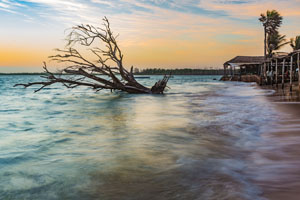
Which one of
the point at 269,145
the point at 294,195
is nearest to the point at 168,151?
the point at 269,145

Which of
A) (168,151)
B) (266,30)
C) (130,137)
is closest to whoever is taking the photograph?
(168,151)

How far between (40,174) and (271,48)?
201 ft

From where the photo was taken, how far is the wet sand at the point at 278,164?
3444 millimetres

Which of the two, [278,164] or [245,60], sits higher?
[245,60]

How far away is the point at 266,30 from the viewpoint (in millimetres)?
57125

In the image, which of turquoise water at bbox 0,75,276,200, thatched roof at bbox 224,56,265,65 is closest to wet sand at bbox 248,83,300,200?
turquoise water at bbox 0,75,276,200

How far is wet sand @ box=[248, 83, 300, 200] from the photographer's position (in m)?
3.44

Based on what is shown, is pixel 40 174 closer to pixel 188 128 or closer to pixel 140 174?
pixel 140 174

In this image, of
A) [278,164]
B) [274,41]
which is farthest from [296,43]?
[278,164]

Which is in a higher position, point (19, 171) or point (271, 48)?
point (271, 48)

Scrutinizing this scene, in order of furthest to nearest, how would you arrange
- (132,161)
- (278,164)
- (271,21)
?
1. (271,21)
2. (132,161)
3. (278,164)

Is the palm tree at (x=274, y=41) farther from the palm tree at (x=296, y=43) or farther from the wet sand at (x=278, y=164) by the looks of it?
the wet sand at (x=278, y=164)

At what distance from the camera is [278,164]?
15.0 feet

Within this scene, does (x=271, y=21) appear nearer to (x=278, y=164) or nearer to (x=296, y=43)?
(x=296, y=43)
